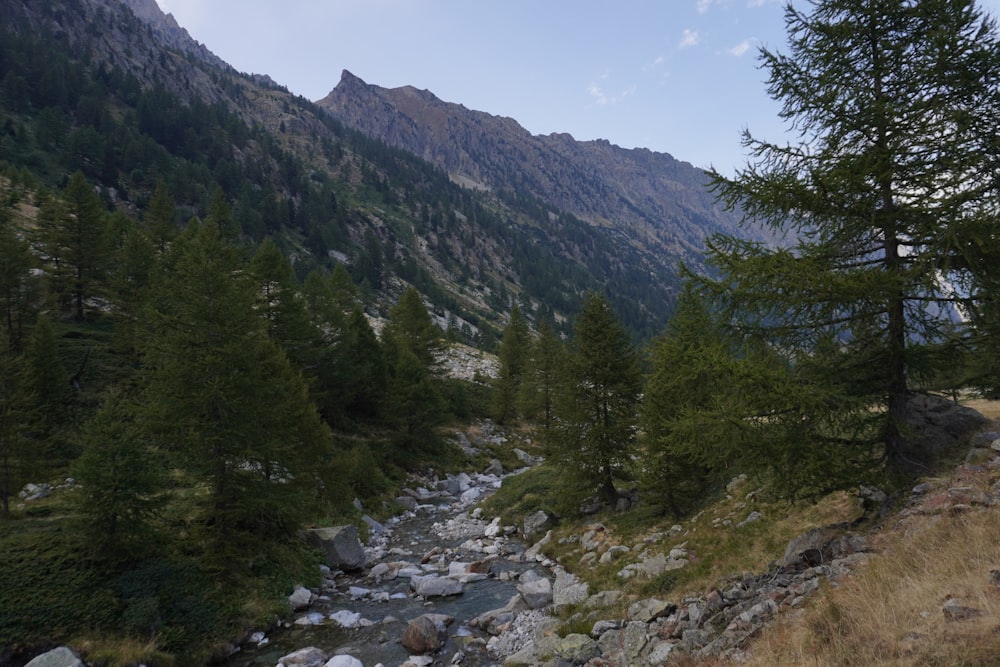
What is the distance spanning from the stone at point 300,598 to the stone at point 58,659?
17.1 ft

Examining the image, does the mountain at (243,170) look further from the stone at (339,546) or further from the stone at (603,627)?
the stone at (603,627)

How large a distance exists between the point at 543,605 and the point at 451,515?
1366 centimetres

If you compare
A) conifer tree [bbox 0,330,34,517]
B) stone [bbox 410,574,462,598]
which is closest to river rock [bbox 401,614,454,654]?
stone [bbox 410,574,462,598]

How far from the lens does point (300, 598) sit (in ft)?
47.6

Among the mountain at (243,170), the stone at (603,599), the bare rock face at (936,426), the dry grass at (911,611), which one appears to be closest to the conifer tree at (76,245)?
the stone at (603,599)

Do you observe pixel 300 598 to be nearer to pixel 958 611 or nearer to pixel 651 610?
pixel 651 610

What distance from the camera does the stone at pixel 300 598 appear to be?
46.9 ft

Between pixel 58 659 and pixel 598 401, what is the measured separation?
1711 centimetres

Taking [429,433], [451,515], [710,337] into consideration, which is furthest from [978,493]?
[429,433]

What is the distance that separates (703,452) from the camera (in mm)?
9016

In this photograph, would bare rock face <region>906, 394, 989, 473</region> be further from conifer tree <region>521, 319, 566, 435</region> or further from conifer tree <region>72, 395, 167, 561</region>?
conifer tree <region>521, 319, 566, 435</region>

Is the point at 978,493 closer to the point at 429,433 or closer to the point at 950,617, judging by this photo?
the point at 950,617

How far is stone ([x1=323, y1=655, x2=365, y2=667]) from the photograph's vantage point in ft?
35.4

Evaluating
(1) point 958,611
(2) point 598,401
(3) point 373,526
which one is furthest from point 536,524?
(1) point 958,611
